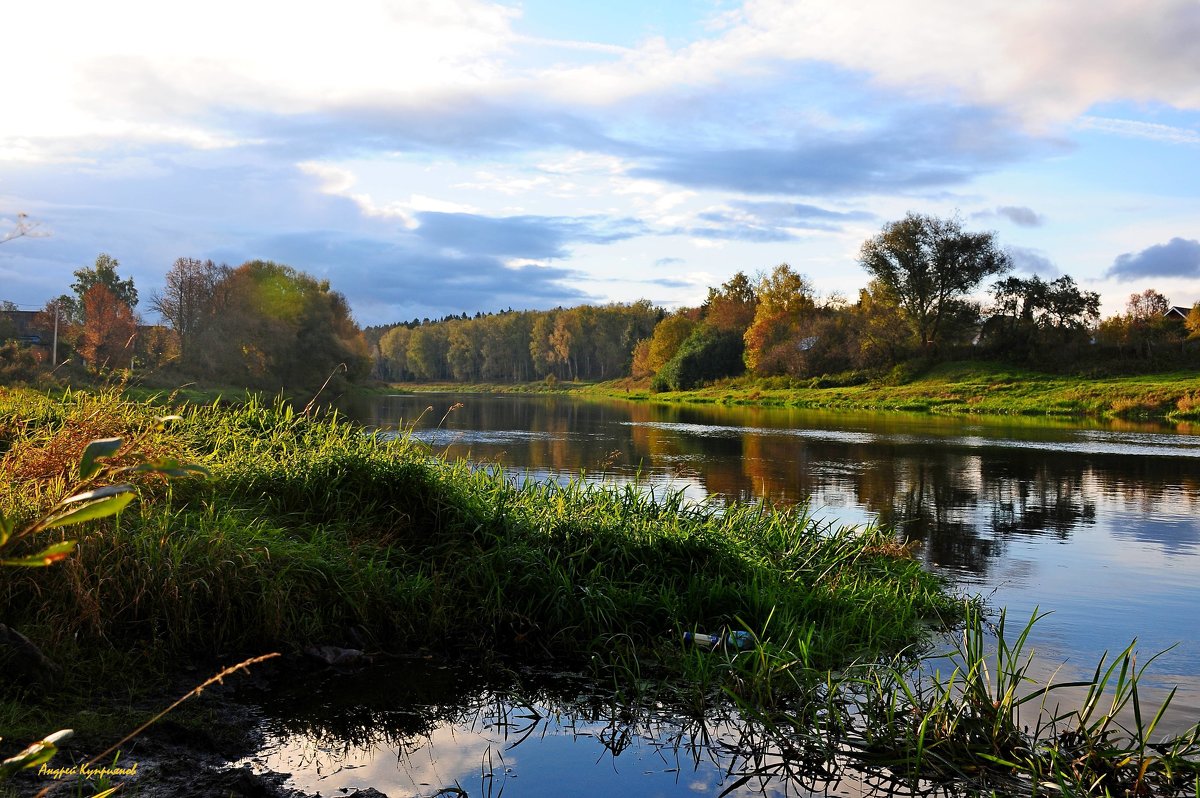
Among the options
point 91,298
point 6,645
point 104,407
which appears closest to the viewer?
point 6,645

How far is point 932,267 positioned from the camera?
62.9 metres

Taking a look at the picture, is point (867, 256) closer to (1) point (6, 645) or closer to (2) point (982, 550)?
(2) point (982, 550)

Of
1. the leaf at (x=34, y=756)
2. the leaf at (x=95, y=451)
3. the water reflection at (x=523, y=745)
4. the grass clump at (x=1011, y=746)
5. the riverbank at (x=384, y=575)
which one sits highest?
the leaf at (x=95, y=451)

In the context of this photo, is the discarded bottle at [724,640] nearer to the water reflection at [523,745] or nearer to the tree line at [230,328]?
the water reflection at [523,745]

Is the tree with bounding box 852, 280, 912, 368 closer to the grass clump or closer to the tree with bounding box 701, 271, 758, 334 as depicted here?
the tree with bounding box 701, 271, 758, 334

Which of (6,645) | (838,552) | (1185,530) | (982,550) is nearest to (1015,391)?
(1185,530)

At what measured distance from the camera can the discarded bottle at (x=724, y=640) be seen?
653 cm

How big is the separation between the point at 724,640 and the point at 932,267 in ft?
203

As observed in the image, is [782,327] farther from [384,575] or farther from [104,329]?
[384,575]

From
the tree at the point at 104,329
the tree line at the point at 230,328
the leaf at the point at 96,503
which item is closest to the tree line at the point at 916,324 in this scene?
the tree line at the point at 230,328

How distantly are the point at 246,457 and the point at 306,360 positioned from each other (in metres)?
53.4

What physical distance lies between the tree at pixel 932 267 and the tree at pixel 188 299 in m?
45.5

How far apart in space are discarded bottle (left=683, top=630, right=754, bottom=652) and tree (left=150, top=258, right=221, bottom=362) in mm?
50815

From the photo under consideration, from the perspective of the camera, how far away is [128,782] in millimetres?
4215
